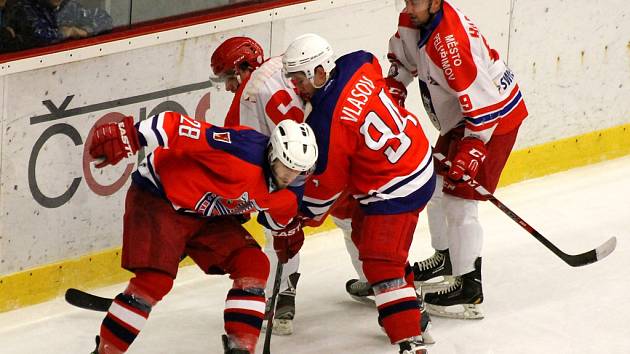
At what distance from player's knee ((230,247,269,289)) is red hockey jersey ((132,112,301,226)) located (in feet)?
0.43

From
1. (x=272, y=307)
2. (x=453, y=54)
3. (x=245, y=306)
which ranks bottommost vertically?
(x=272, y=307)

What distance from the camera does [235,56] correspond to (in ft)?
15.1

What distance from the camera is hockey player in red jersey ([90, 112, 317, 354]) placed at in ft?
13.0

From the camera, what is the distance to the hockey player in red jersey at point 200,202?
396 centimetres

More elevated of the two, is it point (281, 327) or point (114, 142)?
point (114, 142)

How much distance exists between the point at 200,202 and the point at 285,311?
2.96 ft

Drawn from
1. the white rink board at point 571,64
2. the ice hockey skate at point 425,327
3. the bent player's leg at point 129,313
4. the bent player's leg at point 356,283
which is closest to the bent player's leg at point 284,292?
the bent player's leg at point 356,283

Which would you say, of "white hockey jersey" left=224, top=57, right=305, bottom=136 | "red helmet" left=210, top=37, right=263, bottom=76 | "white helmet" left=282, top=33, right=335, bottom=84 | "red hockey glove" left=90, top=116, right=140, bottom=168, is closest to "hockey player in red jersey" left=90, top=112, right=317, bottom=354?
"red hockey glove" left=90, top=116, right=140, bottom=168

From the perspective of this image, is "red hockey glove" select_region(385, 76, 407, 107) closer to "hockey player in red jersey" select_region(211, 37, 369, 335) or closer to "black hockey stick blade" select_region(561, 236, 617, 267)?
"hockey player in red jersey" select_region(211, 37, 369, 335)

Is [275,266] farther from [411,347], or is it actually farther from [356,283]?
[411,347]

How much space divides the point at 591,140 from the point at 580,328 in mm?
2084

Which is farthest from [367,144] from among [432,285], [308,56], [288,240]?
[432,285]

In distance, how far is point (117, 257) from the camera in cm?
529

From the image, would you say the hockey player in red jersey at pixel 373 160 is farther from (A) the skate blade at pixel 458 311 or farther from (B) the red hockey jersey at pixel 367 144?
(A) the skate blade at pixel 458 311
